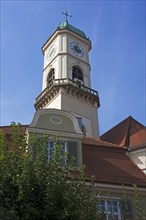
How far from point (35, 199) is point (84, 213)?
54.1 inches

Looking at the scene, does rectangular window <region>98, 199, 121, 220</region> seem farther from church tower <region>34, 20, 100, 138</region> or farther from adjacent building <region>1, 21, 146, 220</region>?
church tower <region>34, 20, 100, 138</region>

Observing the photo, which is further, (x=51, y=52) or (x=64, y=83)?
(x=51, y=52)

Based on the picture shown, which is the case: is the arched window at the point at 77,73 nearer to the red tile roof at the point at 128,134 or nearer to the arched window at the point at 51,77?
the arched window at the point at 51,77

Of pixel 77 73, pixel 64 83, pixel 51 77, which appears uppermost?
pixel 77 73

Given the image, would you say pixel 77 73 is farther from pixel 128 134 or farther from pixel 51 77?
pixel 128 134

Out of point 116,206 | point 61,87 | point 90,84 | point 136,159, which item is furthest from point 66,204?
point 90,84

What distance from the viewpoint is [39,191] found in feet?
33.4

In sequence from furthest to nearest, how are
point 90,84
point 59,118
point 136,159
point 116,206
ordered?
point 90,84, point 136,159, point 59,118, point 116,206

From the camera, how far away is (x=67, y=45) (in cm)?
4081

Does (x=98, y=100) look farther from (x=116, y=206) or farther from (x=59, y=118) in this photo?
(x=116, y=206)

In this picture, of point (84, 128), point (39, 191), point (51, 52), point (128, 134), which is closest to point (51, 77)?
point (51, 52)

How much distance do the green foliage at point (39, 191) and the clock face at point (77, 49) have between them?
31262 millimetres

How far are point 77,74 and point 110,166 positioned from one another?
74.1ft

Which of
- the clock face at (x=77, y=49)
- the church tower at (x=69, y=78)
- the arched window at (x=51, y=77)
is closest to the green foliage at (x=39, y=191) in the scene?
the church tower at (x=69, y=78)
